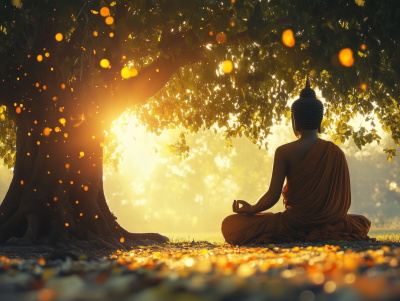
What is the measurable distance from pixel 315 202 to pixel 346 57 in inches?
97.6

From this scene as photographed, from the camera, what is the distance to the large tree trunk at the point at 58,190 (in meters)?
6.91

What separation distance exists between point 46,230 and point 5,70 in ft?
12.2

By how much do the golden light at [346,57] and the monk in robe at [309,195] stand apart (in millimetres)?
1469

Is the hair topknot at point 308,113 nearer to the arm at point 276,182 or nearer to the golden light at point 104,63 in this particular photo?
the arm at point 276,182

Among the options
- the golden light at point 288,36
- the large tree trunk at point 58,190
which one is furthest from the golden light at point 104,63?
the golden light at point 288,36

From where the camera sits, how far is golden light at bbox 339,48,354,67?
5.32 meters

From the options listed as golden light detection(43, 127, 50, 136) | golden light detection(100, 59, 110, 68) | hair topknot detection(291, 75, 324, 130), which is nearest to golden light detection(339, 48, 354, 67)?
hair topknot detection(291, 75, 324, 130)

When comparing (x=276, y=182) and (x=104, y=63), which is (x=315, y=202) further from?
(x=104, y=63)

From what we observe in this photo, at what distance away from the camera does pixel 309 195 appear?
252 inches

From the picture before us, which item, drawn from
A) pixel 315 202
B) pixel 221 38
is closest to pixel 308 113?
pixel 315 202

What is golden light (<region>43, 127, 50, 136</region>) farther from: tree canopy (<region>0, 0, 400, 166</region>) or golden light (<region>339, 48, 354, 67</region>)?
golden light (<region>339, 48, 354, 67</region>)

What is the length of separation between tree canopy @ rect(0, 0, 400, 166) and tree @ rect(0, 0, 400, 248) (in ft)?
0.08

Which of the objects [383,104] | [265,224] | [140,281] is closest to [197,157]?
[383,104]

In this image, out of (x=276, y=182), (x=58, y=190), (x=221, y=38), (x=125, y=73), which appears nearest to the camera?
(x=221, y=38)
